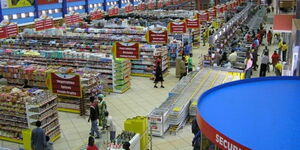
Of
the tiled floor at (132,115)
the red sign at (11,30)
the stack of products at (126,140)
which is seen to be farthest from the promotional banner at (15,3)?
the stack of products at (126,140)

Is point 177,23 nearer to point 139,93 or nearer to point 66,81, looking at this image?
point 139,93

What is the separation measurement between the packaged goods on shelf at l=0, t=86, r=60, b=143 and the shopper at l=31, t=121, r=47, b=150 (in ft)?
4.60

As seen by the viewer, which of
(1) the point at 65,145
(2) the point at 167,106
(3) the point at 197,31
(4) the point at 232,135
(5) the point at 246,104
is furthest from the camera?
(3) the point at 197,31

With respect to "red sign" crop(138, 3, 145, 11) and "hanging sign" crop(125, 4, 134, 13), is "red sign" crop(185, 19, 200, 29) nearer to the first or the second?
"hanging sign" crop(125, 4, 134, 13)

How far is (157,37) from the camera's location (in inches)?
743

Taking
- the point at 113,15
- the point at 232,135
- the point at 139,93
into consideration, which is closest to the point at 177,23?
the point at 139,93

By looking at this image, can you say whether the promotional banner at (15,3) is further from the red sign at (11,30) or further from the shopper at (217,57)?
the shopper at (217,57)

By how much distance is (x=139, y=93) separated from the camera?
15.7 metres

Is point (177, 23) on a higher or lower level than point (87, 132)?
higher

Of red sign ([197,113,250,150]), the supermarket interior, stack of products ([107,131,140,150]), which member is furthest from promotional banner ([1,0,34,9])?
red sign ([197,113,250,150])

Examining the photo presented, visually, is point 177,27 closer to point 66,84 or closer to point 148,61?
point 148,61

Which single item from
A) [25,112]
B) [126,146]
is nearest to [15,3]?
[25,112]

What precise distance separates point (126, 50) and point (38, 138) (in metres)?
6.46

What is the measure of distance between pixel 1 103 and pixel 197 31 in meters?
18.1
